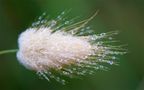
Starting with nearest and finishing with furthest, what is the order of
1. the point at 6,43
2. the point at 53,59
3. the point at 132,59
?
the point at 53,59 < the point at 6,43 < the point at 132,59

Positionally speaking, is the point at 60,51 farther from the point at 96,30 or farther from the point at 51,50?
the point at 96,30

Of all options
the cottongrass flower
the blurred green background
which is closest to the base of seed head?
the cottongrass flower

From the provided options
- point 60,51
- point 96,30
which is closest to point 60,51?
point 60,51

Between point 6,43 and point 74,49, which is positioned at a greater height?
point 6,43

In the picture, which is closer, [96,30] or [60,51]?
[60,51]

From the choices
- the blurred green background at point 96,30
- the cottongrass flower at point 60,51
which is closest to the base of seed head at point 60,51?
the cottongrass flower at point 60,51

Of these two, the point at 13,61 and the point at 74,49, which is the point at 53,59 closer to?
the point at 74,49

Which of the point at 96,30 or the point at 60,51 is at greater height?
the point at 96,30

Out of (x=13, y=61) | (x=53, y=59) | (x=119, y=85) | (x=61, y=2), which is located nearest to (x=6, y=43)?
(x=13, y=61)
